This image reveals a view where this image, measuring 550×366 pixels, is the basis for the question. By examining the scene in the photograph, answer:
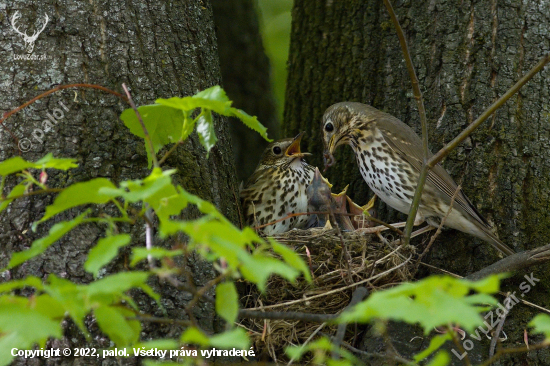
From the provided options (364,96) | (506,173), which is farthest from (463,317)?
(364,96)

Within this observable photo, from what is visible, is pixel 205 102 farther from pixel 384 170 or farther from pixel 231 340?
pixel 384 170

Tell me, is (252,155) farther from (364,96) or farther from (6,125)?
(6,125)

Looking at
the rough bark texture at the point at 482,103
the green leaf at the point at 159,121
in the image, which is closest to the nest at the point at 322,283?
the rough bark texture at the point at 482,103

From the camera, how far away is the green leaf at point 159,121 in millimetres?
2615

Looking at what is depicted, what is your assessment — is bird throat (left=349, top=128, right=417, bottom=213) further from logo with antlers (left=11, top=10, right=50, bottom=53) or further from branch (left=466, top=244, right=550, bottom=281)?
logo with antlers (left=11, top=10, right=50, bottom=53)

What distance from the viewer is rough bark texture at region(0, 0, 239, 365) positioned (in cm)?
312

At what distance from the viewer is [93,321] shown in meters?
3.01

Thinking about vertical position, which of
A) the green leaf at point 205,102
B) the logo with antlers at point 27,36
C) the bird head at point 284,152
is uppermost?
the logo with antlers at point 27,36

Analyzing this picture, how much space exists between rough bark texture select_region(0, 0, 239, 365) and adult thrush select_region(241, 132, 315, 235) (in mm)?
1403

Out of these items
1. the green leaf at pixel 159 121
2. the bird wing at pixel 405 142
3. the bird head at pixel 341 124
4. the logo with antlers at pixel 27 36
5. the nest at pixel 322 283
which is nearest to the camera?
the green leaf at pixel 159 121

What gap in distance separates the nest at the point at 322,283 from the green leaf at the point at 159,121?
1502 millimetres

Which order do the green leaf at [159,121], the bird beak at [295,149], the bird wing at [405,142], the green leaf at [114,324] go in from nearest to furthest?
the green leaf at [114,324], the green leaf at [159,121], the bird wing at [405,142], the bird beak at [295,149]

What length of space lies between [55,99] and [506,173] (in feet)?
9.36

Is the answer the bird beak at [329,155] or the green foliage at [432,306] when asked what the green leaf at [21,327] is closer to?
the green foliage at [432,306]
